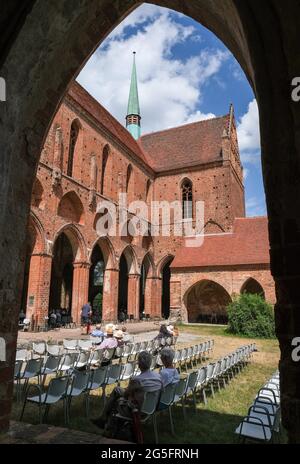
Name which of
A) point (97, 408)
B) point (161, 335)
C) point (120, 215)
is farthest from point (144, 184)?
point (97, 408)

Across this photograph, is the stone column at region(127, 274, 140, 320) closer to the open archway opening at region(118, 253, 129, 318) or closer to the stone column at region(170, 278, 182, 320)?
the stone column at region(170, 278, 182, 320)

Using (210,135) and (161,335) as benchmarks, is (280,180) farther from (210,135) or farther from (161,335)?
(210,135)

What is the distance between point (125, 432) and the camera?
3250 millimetres

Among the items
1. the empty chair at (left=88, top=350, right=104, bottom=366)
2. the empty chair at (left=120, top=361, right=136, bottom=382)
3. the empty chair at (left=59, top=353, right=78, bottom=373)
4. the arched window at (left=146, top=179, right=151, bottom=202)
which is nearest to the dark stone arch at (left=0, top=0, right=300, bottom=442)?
the empty chair at (left=120, top=361, right=136, bottom=382)

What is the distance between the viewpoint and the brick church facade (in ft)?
57.3

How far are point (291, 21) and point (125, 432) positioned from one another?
11.6ft

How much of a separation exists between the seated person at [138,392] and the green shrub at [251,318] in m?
12.9

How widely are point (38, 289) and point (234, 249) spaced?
42.9 ft

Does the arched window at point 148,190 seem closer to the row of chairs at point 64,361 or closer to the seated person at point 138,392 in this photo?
the row of chairs at point 64,361

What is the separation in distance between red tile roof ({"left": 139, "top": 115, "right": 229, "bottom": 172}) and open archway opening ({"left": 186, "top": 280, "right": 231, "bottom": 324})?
10.7m

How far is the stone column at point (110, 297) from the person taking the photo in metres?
21.8

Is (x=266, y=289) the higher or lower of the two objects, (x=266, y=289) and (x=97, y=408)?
the higher

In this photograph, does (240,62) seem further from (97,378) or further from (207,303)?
(207,303)

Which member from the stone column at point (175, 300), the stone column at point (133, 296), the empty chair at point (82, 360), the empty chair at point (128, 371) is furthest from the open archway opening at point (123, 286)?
the empty chair at point (128, 371)
